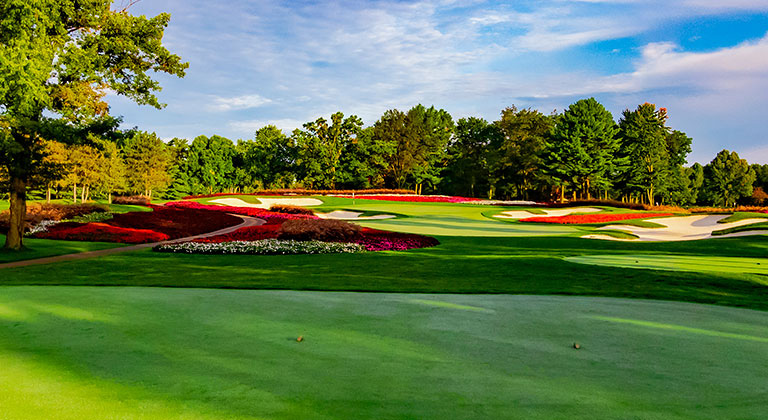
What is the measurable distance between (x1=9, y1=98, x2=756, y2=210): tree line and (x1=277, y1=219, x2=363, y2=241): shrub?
35.7 metres

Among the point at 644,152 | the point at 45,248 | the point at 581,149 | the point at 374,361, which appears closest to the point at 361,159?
the point at 581,149

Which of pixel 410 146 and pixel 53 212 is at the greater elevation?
pixel 410 146

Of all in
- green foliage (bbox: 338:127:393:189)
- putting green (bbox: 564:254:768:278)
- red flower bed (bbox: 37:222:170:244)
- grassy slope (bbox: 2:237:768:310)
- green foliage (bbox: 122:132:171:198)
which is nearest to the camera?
grassy slope (bbox: 2:237:768:310)

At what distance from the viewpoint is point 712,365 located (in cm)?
367

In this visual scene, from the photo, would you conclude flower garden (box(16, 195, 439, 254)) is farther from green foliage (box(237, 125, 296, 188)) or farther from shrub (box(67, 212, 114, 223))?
green foliage (box(237, 125, 296, 188))

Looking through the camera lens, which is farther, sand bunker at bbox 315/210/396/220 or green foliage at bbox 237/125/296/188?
green foliage at bbox 237/125/296/188

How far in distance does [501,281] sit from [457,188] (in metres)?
73.9

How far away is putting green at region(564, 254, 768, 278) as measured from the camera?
32.3 feet

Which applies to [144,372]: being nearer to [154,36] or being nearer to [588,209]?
[154,36]

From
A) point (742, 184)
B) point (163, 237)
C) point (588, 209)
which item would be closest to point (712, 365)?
point (163, 237)

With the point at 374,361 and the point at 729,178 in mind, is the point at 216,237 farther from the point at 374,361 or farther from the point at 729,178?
the point at 729,178

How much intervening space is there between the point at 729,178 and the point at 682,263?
263 feet

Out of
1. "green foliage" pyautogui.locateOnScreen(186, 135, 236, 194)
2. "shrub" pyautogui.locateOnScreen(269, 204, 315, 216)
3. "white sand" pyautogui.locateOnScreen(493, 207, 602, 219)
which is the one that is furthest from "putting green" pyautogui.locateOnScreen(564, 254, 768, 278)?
"green foliage" pyautogui.locateOnScreen(186, 135, 236, 194)

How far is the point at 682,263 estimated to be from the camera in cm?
Answer: 1104
